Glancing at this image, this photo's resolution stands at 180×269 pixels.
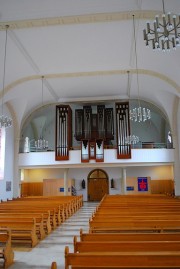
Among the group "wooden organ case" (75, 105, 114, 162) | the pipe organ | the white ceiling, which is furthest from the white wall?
"wooden organ case" (75, 105, 114, 162)

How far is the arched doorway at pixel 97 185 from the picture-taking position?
20547mm

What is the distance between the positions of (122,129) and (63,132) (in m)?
3.86

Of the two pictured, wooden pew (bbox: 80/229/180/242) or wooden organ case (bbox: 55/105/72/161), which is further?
wooden organ case (bbox: 55/105/72/161)

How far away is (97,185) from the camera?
20.6 m

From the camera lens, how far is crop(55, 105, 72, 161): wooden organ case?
17.5 m

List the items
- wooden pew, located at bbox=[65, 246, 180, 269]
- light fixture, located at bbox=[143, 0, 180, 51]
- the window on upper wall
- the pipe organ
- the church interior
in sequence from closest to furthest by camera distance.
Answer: wooden pew, located at bbox=[65, 246, 180, 269], light fixture, located at bbox=[143, 0, 180, 51], the church interior, the window on upper wall, the pipe organ

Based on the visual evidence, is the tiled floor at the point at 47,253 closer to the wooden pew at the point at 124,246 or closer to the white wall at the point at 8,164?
the wooden pew at the point at 124,246

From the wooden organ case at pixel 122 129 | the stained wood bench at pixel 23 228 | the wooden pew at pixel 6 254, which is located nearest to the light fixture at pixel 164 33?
the wooden pew at pixel 6 254

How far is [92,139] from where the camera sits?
58.1ft

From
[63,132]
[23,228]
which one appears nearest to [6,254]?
[23,228]

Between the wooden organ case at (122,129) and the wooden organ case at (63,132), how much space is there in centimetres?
324

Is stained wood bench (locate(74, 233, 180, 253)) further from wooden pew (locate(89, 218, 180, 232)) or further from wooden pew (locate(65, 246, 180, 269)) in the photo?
wooden pew (locate(89, 218, 180, 232))

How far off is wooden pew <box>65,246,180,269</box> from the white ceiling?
6.58m

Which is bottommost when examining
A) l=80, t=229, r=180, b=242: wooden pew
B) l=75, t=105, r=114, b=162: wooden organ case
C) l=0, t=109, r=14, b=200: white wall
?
l=80, t=229, r=180, b=242: wooden pew
